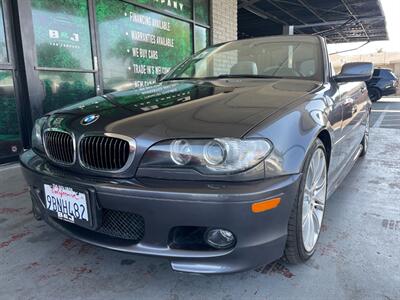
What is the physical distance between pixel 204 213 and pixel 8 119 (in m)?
3.62

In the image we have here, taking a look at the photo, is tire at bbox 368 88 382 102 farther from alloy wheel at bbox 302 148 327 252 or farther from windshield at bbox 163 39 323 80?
alloy wheel at bbox 302 148 327 252

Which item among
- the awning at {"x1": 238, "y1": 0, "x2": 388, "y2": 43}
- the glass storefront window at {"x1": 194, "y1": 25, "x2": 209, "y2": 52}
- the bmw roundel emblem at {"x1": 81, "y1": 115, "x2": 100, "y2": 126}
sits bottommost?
the bmw roundel emblem at {"x1": 81, "y1": 115, "x2": 100, "y2": 126}

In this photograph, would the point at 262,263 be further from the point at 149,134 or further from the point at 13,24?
the point at 13,24

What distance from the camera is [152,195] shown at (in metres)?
1.48

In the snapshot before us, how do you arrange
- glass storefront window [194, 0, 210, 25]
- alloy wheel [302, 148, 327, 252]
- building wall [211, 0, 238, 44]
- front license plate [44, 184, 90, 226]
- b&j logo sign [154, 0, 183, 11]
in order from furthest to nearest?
1. building wall [211, 0, 238, 44]
2. glass storefront window [194, 0, 210, 25]
3. b&j logo sign [154, 0, 183, 11]
4. alloy wheel [302, 148, 327, 252]
5. front license plate [44, 184, 90, 226]

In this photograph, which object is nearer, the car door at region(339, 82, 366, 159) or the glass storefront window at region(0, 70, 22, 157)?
the car door at region(339, 82, 366, 159)

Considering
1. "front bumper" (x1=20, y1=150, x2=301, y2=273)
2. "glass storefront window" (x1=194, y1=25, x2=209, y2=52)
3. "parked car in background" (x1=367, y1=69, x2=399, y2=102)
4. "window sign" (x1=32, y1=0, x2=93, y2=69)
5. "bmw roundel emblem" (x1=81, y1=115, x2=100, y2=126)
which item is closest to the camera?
"front bumper" (x1=20, y1=150, x2=301, y2=273)

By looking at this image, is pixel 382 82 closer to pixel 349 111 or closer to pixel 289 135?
pixel 349 111

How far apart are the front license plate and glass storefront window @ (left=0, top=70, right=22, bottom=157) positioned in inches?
108

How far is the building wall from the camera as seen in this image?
770cm

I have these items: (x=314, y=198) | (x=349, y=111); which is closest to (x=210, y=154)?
(x=314, y=198)

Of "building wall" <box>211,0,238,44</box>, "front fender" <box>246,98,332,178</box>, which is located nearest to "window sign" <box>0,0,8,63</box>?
"front fender" <box>246,98,332,178</box>

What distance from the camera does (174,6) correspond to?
6629 mm

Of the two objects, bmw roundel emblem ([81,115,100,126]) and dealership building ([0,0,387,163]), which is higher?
dealership building ([0,0,387,163])
